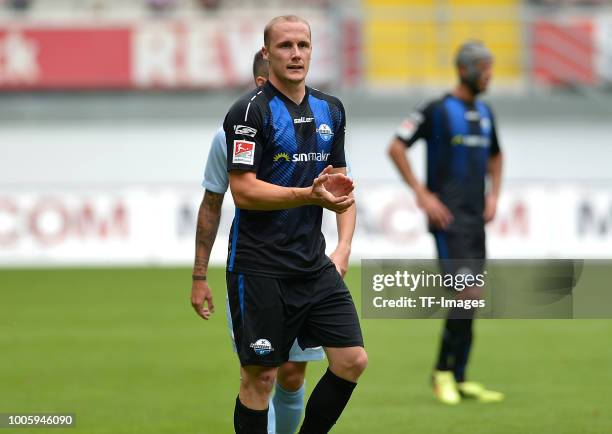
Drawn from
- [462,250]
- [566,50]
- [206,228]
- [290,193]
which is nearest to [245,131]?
[290,193]

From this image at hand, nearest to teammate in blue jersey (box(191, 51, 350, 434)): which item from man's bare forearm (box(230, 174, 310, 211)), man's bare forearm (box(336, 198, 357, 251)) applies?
man's bare forearm (box(336, 198, 357, 251))

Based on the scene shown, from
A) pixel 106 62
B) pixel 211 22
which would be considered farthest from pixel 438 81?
pixel 106 62

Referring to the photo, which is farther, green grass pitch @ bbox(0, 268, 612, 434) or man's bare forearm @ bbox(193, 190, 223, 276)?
green grass pitch @ bbox(0, 268, 612, 434)

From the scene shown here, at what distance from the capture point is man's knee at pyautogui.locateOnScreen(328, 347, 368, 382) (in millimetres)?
5633

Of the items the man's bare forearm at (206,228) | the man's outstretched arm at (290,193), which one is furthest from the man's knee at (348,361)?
the man's bare forearm at (206,228)

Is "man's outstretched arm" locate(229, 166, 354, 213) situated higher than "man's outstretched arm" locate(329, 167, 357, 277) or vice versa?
"man's outstretched arm" locate(229, 166, 354, 213)

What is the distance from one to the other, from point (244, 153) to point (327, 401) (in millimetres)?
1269

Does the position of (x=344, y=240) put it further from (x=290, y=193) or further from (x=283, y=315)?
(x=290, y=193)

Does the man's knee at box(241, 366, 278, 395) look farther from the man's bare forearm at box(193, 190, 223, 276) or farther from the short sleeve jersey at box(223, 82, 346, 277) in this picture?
the man's bare forearm at box(193, 190, 223, 276)

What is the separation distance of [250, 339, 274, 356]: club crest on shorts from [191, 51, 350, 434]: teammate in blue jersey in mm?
448

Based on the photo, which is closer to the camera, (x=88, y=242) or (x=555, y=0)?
(x=88, y=242)

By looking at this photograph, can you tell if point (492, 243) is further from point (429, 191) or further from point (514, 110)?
point (429, 191)

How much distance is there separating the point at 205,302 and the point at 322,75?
1631 cm

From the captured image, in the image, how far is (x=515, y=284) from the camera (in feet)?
25.1
